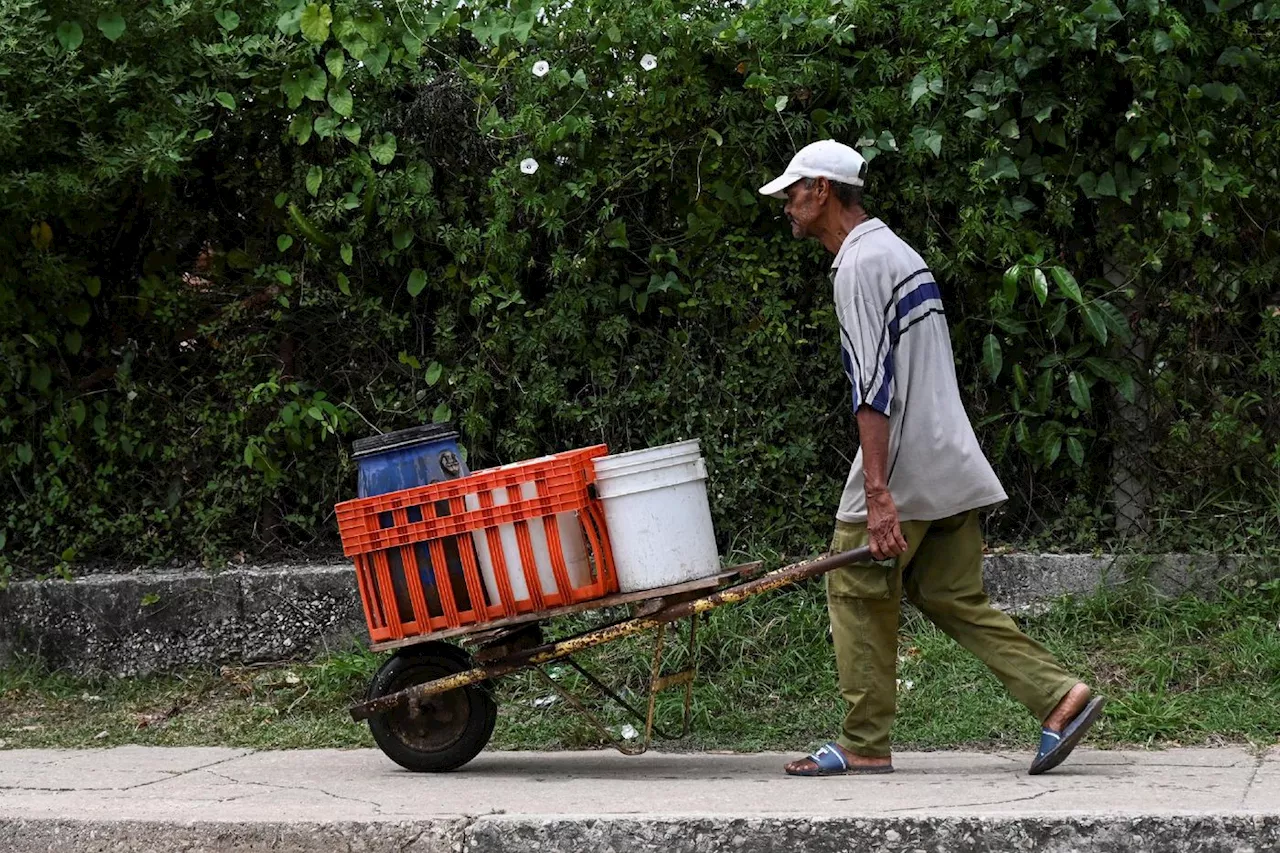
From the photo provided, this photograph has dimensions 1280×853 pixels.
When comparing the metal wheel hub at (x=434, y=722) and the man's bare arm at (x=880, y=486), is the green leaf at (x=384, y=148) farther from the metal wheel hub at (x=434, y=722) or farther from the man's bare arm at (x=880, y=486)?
the man's bare arm at (x=880, y=486)

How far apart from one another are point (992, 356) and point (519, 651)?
2.32 metres

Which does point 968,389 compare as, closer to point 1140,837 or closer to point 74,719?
point 1140,837

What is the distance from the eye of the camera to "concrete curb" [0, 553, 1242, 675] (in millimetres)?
6188

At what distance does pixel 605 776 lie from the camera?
4.75 metres

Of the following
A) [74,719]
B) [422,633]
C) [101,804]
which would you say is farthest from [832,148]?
[74,719]

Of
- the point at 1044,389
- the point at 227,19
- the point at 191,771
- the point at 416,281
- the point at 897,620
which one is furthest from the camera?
the point at 416,281

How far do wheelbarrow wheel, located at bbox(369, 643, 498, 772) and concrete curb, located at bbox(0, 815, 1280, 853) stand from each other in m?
0.74

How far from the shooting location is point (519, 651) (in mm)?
4637

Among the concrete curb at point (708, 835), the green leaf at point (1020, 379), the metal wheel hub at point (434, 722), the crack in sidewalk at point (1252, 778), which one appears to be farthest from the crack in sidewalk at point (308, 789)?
the green leaf at point (1020, 379)

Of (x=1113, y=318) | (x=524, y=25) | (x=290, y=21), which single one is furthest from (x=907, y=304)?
(x=290, y=21)

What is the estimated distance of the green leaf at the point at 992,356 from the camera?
19.0ft

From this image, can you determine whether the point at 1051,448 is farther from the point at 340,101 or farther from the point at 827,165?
the point at 340,101

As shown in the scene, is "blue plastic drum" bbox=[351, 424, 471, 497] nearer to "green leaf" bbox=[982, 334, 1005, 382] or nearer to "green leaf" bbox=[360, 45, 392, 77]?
"green leaf" bbox=[360, 45, 392, 77]

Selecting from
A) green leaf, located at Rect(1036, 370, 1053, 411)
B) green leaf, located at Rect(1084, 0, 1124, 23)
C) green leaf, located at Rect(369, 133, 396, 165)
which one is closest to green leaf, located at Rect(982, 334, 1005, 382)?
green leaf, located at Rect(1036, 370, 1053, 411)
